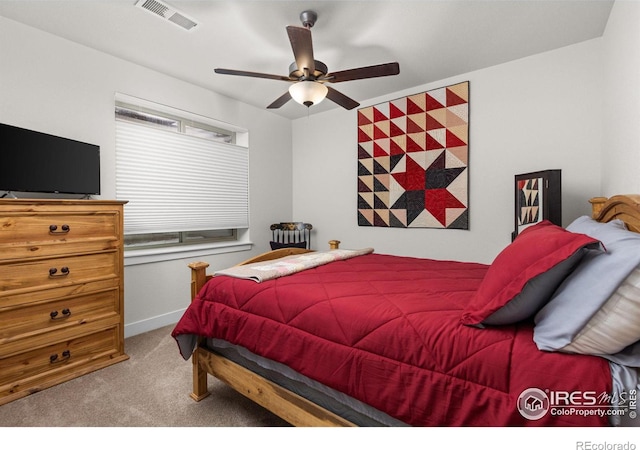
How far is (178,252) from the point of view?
3.32 m

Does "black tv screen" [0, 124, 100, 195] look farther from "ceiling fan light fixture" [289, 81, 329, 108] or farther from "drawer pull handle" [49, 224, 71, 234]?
"ceiling fan light fixture" [289, 81, 329, 108]

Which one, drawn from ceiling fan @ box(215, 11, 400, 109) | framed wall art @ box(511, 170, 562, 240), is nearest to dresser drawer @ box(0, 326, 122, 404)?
ceiling fan @ box(215, 11, 400, 109)

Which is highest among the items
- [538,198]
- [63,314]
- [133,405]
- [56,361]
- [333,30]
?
[333,30]

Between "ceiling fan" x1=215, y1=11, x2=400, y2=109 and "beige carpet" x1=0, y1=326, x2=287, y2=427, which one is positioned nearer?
"beige carpet" x1=0, y1=326, x2=287, y2=427

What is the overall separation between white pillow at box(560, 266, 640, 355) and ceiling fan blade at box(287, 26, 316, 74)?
1855 millimetres

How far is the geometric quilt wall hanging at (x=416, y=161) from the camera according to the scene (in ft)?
10.7

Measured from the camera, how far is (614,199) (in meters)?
1.61

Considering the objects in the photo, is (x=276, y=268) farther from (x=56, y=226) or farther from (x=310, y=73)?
(x=56, y=226)

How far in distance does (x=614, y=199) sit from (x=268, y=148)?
3.57m

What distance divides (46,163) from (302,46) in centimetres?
195

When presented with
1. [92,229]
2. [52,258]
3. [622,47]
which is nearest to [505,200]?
[622,47]

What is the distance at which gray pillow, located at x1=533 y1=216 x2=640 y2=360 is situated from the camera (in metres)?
0.84

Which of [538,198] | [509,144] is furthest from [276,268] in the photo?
[509,144]

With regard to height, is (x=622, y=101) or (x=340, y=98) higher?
(x=340, y=98)
